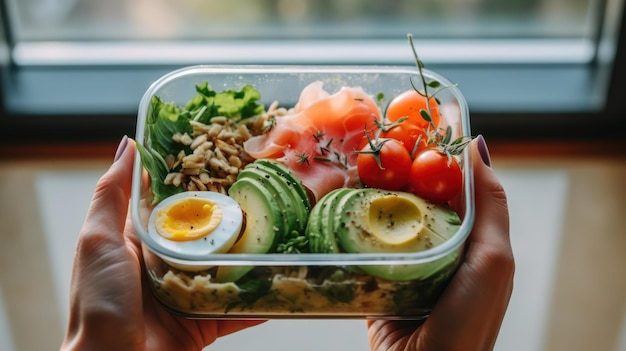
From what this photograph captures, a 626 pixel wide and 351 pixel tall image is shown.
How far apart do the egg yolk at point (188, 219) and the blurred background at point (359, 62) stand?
628 mm

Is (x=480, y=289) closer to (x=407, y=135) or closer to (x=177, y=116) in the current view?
(x=407, y=135)

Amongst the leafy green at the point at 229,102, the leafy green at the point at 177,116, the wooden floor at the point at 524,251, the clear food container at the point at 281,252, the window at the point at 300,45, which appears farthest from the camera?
the window at the point at 300,45

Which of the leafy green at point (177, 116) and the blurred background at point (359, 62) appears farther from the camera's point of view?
the blurred background at point (359, 62)

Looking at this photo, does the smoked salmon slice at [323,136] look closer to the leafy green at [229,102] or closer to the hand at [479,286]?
the leafy green at [229,102]

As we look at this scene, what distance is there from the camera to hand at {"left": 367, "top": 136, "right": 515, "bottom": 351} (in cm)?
93

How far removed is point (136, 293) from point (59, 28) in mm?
1105

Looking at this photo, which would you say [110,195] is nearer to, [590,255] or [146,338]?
[146,338]

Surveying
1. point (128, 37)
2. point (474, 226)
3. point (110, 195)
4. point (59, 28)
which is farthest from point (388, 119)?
point (59, 28)

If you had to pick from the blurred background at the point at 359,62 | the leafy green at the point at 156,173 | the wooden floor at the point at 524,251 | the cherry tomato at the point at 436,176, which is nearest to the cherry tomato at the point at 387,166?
the cherry tomato at the point at 436,176

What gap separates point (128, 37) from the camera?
183 centimetres

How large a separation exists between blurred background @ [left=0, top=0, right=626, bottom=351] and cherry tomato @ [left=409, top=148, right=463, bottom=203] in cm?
60

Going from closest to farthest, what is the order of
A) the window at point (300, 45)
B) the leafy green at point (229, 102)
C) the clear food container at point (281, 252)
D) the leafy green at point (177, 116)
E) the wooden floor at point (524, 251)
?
the clear food container at point (281, 252) → the leafy green at point (177, 116) → the leafy green at point (229, 102) → the wooden floor at point (524, 251) → the window at point (300, 45)

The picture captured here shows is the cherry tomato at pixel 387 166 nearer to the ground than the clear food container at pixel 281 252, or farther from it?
farther from it

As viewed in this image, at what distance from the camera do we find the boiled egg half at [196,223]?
0.90m
